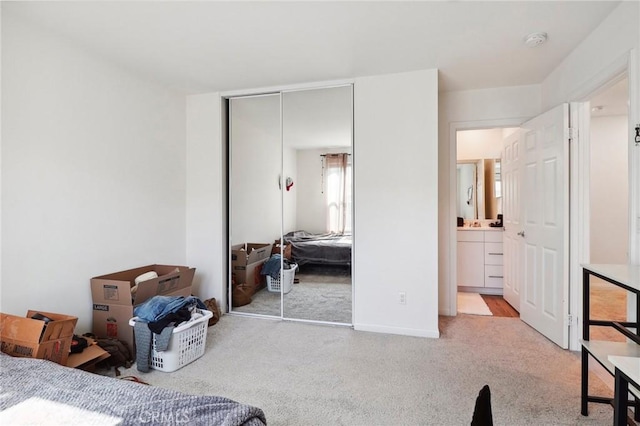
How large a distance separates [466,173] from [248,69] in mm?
3630

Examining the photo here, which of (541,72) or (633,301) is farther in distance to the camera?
(541,72)

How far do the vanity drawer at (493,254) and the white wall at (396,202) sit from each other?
1.91 meters

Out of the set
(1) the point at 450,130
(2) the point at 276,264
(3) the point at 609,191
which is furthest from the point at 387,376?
(3) the point at 609,191

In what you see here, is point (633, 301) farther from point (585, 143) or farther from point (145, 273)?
point (145, 273)

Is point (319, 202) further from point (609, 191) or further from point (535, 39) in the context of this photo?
point (609, 191)

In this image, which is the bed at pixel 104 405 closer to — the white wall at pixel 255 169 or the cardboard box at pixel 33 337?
the cardboard box at pixel 33 337

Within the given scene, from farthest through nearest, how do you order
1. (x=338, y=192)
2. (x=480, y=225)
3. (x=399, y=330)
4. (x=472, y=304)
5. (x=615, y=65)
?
(x=480, y=225) < (x=472, y=304) < (x=338, y=192) < (x=399, y=330) < (x=615, y=65)

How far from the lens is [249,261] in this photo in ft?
12.0

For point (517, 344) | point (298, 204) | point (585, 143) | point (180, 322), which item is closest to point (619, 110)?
point (585, 143)

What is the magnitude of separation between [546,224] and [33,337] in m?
3.96

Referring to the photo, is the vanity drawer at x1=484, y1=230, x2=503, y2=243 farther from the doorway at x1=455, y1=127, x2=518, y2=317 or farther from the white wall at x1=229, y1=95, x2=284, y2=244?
the white wall at x1=229, y1=95, x2=284, y2=244

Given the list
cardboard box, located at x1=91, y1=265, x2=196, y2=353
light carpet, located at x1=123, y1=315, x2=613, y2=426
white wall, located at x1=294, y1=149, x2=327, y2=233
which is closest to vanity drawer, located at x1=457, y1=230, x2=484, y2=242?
light carpet, located at x1=123, y1=315, x2=613, y2=426

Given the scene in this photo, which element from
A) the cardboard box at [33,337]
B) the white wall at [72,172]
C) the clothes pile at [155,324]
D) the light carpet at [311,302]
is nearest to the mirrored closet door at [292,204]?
the light carpet at [311,302]

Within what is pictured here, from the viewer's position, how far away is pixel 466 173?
4.92 meters
